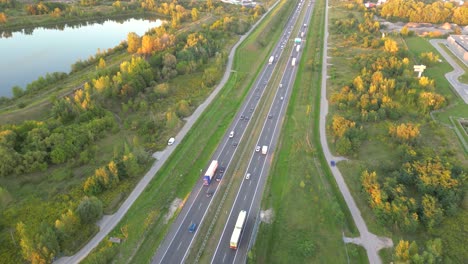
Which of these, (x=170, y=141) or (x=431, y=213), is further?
(x=170, y=141)

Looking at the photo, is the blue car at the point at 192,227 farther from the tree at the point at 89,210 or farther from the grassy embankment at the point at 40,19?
the grassy embankment at the point at 40,19

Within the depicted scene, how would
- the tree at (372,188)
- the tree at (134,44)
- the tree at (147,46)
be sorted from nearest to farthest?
the tree at (372,188)
the tree at (147,46)
the tree at (134,44)

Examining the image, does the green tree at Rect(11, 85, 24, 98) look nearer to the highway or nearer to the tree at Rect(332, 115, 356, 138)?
the highway

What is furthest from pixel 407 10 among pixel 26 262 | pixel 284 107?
pixel 26 262

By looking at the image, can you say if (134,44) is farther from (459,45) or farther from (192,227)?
(459,45)

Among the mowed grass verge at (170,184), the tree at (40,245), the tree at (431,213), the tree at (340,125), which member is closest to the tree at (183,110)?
the mowed grass verge at (170,184)

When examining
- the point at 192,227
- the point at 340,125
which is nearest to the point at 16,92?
the point at 192,227
